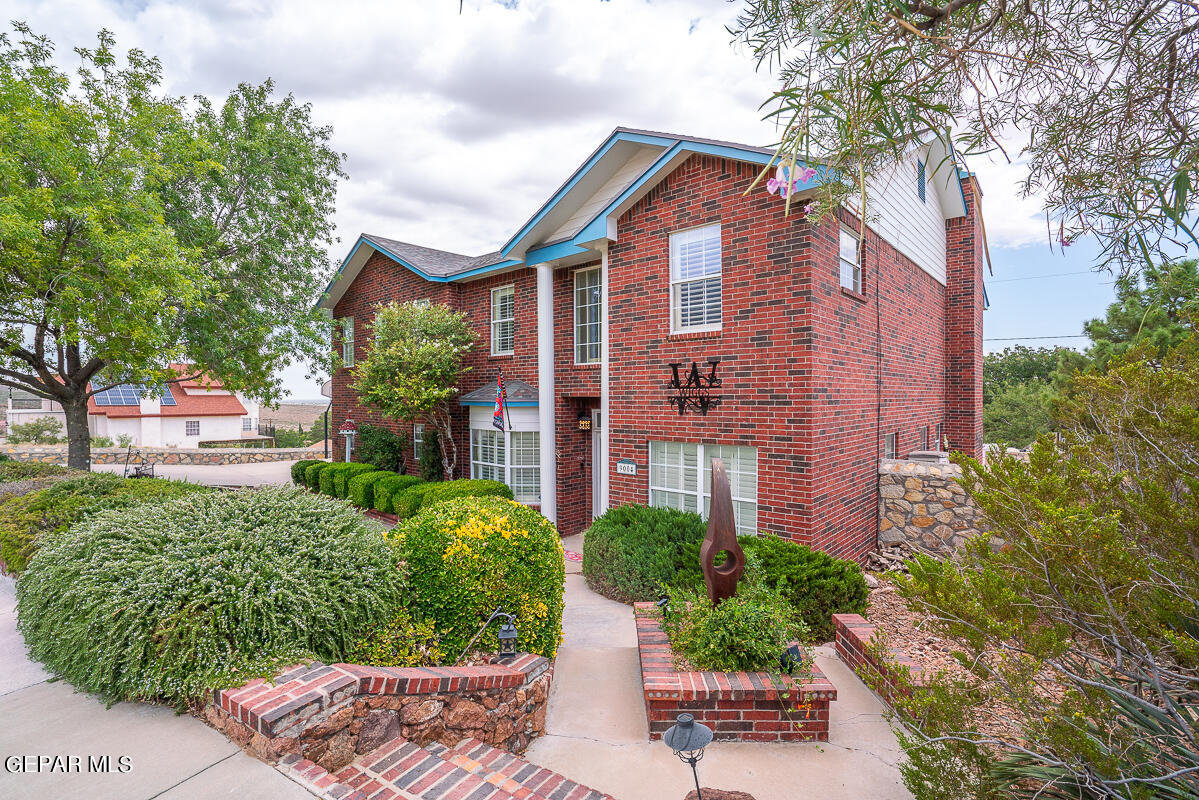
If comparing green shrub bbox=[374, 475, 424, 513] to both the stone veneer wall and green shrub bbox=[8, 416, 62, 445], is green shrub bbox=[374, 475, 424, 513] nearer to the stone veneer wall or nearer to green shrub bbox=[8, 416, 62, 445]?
the stone veneer wall

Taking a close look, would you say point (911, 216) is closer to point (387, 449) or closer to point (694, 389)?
point (694, 389)

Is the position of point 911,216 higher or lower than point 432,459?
higher

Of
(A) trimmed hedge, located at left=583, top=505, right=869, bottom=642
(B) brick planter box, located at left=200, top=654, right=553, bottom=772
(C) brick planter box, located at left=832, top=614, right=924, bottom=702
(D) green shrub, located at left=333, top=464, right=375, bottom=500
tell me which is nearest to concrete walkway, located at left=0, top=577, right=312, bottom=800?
(B) brick planter box, located at left=200, top=654, right=553, bottom=772

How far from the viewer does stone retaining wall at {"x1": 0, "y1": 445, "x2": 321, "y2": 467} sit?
66.8ft

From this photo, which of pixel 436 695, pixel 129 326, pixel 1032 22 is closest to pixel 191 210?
pixel 129 326

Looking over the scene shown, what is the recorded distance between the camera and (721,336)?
7672 millimetres

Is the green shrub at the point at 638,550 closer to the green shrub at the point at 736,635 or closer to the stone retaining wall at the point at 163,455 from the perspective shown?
the green shrub at the point at 736,635

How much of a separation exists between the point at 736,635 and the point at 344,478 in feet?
37.1

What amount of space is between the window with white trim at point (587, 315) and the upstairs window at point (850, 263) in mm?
4203

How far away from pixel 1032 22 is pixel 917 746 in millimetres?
3402

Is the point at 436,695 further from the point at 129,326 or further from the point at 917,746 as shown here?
the point at 129,326

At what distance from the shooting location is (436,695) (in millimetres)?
3549

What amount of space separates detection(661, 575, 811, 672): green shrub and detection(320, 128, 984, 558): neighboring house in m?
2.66

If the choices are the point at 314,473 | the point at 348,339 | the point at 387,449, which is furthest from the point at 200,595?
the point at 348,339
